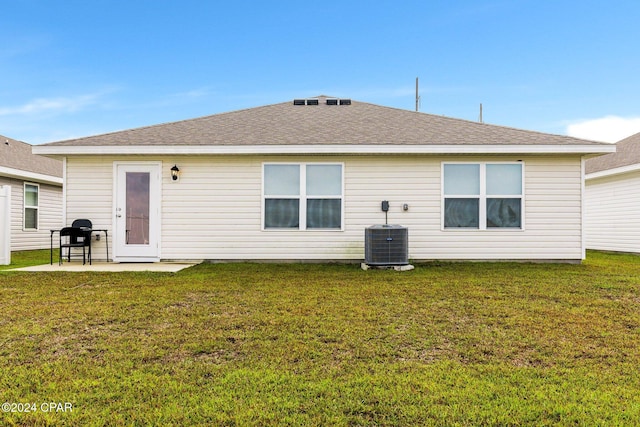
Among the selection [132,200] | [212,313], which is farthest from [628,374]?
[132,200]

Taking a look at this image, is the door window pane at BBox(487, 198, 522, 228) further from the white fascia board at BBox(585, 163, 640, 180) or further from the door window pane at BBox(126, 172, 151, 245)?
the door window pane at BBox(126, 172, 151, 245)

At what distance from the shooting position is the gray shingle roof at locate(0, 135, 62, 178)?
1159cm

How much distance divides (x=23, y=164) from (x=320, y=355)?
43.0ft

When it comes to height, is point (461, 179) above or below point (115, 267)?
above

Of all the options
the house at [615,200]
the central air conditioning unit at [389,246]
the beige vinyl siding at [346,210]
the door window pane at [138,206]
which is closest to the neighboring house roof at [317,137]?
the beige vinyl siding at [346,210]

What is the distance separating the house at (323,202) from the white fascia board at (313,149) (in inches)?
10.5

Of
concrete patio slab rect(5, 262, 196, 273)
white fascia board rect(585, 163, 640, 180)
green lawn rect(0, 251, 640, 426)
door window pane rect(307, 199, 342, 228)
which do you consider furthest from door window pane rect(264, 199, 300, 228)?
white fascia board rect(585, 163, 640, 180)

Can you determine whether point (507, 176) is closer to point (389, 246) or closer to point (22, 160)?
point (389, 246)

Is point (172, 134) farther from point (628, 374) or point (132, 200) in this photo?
point (628, 374)

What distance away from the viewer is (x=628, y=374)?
245cm

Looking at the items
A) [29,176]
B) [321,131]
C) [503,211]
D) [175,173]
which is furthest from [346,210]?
[29,176]

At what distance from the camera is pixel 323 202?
8.19 m

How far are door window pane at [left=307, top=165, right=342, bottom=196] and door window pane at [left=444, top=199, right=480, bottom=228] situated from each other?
2.26 metres

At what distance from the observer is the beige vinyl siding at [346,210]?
816 cm
